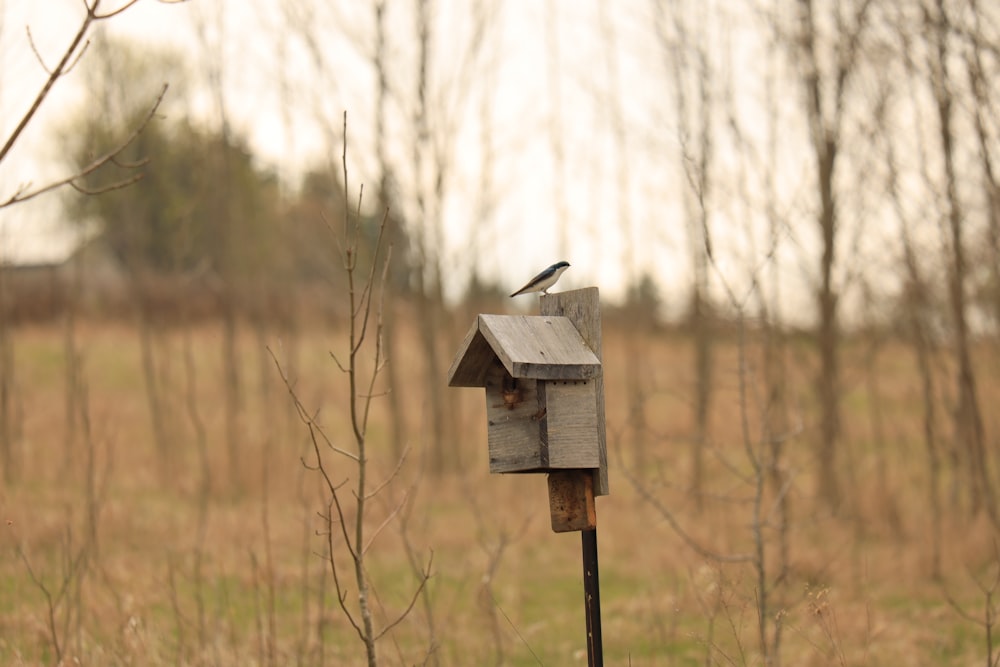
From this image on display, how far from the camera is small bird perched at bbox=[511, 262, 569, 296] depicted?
144 inches

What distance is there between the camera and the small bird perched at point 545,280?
12.0ft

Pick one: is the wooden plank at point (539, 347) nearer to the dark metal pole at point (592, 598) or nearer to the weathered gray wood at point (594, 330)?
the weathered gray wood at point (594, 330)

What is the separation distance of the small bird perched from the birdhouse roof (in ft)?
0.49

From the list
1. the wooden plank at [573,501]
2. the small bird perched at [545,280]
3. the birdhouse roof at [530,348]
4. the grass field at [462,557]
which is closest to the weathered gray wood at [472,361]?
the birdhouse roof at [530,348]

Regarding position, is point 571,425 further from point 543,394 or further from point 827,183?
point 827,183

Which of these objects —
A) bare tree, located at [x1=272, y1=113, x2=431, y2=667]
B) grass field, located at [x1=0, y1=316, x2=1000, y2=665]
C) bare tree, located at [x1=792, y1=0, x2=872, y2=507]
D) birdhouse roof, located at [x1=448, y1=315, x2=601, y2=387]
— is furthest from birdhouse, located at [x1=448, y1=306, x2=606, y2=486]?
bare tree, located at [x1=792, y1=0, x2=872, y2=507]

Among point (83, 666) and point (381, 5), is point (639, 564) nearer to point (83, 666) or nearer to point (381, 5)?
point (83, 666)

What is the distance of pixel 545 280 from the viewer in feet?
12.1

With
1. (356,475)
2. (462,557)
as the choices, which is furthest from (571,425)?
(356,475)

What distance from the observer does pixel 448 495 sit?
38.7ft

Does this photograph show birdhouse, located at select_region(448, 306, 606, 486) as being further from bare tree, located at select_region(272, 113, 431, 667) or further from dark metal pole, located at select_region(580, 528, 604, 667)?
bare tree, located at select_region(272, 113, 431, 667)

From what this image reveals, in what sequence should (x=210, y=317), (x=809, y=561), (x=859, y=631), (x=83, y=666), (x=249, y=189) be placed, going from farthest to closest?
(x=210, y=317) → (x=249, y=189) → (x=809, y=561) → (x=859, y=631) → (x=83, y=666)

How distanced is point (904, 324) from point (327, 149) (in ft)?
22.7

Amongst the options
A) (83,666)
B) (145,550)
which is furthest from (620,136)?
(83,666)
